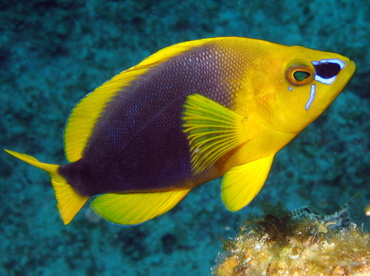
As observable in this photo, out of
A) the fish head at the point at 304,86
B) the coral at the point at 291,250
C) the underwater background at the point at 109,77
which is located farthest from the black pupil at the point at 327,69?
the underwater background at the point at 109,77

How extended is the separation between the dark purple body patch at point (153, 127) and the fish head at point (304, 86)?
0.81 feet

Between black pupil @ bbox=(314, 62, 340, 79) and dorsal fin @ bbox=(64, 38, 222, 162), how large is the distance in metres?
0.59

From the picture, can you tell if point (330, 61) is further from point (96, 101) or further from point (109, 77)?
point (109, 77)

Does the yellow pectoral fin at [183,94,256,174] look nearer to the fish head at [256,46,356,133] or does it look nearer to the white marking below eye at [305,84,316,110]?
the fish head at [256,46,356,133]

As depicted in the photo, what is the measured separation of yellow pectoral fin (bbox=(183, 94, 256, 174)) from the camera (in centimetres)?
155

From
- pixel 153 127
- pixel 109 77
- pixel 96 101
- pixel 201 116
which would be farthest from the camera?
pixel 109 77

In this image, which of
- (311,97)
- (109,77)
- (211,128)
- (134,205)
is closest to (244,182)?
(211,128)

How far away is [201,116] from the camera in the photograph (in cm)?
156

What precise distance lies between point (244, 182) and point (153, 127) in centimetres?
57

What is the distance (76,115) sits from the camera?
5.95 ft

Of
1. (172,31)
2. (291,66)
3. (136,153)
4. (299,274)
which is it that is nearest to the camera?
(291,66)

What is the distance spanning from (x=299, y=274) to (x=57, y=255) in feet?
11.0

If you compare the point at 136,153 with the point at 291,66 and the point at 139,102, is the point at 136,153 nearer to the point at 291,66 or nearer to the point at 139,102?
the point at 139,102

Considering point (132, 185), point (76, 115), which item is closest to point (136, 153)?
point (132, 185)
